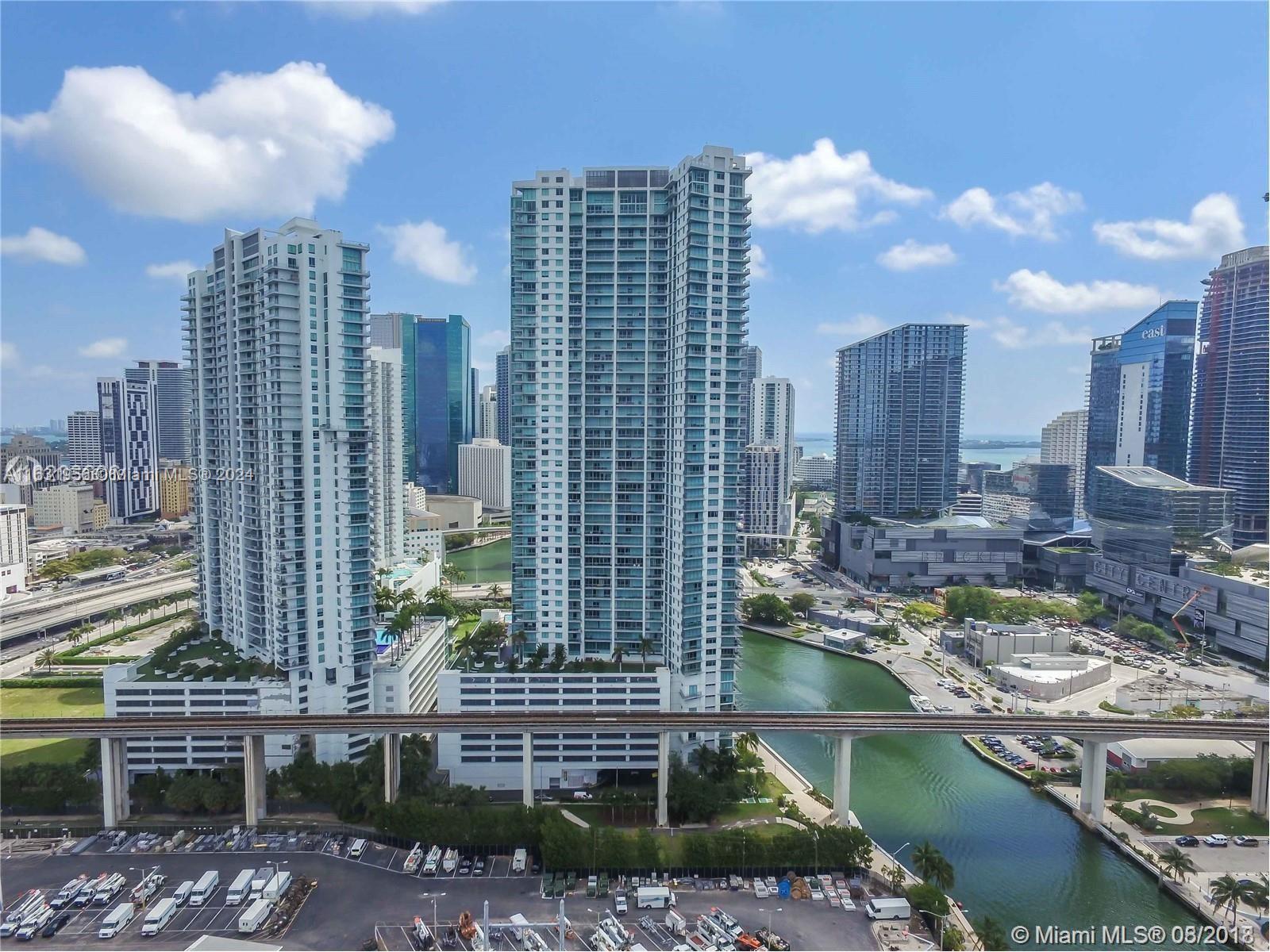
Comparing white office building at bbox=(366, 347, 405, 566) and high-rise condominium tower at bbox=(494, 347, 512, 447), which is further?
high-rise condominium tower at bbox=(494, 347, 512, 447)

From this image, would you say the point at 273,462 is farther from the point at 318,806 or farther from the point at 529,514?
the point at 318,806

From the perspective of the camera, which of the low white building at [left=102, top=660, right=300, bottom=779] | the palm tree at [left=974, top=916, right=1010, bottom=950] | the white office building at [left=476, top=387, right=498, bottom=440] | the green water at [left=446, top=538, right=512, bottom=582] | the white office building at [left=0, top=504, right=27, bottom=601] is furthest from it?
the white office building at [left=476, top=387, right=498, bottom=440]

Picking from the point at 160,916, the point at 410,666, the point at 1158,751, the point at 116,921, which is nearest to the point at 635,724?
the point at 410,666

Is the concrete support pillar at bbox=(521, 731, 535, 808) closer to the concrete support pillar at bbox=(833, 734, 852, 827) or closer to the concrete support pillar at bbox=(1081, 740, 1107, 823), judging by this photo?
the concrete support pillar at bbox=(833, 734, 852, 827)

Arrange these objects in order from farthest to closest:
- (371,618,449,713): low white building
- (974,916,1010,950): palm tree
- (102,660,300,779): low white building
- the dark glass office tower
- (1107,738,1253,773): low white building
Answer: the dark glass office tower < (371,618,449,713): low white building < (1107,738,1253,773): low white building < (102,660,300,779): low white building < (974,916,1010,950): palm tree

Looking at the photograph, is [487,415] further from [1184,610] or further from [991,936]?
[991,936]


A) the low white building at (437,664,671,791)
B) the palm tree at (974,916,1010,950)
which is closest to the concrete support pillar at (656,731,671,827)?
the low white building at (437,664,671,791)
